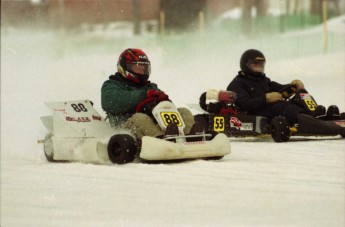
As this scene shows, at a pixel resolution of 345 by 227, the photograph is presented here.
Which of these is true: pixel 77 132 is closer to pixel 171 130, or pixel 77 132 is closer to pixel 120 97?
pixel 120 97

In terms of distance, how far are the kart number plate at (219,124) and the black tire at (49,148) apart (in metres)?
1.73

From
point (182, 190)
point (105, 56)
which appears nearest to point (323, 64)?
point (105, 56)

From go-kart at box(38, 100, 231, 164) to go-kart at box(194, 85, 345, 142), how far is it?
3.62ft

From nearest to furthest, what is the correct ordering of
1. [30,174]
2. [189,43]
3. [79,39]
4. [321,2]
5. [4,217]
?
[4,217] < [30,174] < [321,2] < [79,39] < [189,43]

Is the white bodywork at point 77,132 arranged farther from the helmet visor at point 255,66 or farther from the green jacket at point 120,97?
the helmet visor at point 255,66

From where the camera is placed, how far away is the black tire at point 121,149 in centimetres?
513

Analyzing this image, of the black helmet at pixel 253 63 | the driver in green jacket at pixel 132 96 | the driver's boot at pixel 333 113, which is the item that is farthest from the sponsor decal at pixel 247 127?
the driver in green jacket at pixel 132 96

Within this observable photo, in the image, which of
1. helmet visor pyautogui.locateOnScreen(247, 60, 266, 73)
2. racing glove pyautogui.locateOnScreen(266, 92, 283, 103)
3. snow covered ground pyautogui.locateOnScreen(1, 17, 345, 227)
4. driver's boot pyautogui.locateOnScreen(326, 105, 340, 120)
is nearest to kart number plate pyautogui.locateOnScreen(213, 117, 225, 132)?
snow covered ground pyautogui.locateOnScreen(1, 17, 345, 227)

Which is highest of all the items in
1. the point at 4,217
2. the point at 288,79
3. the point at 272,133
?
the point at 288,79

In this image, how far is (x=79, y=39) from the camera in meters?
10.5

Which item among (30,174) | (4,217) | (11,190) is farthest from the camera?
(30,174)

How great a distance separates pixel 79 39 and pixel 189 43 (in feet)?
5.99

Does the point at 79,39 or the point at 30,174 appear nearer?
the point at 30,174

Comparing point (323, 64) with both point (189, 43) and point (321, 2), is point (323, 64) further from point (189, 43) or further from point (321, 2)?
point (189, 43)
